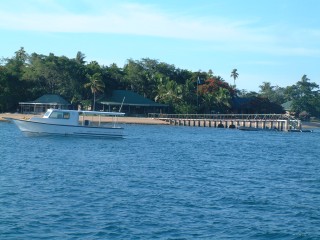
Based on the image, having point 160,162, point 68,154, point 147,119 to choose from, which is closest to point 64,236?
point 160,162

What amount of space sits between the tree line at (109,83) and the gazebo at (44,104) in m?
2.91

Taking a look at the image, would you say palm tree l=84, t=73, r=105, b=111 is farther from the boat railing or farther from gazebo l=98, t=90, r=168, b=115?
the boat railing

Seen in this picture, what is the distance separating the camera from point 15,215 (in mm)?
18953

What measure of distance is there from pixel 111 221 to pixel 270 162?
23.1 m

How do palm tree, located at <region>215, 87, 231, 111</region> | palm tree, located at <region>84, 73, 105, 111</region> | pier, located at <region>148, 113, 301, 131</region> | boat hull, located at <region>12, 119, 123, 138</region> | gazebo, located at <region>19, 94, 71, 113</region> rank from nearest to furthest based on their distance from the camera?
boat hull, located at <region>12, 119, 123, 138</region>, gazebo, located at <region>19, 94, 71, 113</region>, pier, located at <region>148, 113, 301, 131</region>, palm tree, located at <region>84, 73, 105, 111</region>, palm tree, located at <region>215, 87, 231, 111</region>

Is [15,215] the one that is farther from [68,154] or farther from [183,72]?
[183,72]

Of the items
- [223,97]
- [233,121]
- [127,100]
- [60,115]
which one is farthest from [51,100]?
[60,115]

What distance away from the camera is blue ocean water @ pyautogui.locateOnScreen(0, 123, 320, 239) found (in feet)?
59.0

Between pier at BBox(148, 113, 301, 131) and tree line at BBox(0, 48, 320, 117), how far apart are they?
12.8ft

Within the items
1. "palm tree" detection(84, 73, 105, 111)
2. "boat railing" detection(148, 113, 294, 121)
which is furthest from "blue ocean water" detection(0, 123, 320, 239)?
"boat railing" detection(148, 113, 294, 121)

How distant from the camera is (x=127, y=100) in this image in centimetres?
10175

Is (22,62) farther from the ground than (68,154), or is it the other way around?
(22,62)

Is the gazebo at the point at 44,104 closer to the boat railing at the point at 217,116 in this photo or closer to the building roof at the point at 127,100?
the building roof at the point at 127,100

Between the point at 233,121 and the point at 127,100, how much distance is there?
19.3 meters
